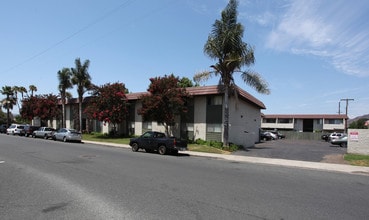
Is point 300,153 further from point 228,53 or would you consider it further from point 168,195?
point 168,195

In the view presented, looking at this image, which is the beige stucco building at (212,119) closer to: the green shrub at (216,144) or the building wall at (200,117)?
the building wall at (200,117)

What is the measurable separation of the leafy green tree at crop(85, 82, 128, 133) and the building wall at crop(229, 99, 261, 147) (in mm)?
13369

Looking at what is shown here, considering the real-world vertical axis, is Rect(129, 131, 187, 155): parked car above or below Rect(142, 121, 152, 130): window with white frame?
below

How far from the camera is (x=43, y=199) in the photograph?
24.8 feet

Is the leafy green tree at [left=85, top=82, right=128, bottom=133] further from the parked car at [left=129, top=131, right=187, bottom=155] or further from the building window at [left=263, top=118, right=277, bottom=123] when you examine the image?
the building window at [left=263, top=118, right=277, bottom=123]

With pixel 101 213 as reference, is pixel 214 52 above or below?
above

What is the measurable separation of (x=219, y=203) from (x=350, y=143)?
1904cm

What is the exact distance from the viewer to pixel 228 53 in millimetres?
25609

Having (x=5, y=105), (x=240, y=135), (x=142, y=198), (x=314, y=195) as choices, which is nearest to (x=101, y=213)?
(x=142, y=198)

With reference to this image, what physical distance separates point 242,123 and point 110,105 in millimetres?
15179

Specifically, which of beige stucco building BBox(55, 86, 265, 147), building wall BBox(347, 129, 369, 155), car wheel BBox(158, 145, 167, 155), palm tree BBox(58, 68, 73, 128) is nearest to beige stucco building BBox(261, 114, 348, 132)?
beige stucco building BBox(55, 86, 265, 147)

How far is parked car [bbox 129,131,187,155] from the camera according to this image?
2131 cm

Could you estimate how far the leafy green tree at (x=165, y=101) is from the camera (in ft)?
95.1

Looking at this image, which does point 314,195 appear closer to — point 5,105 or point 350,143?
point 350,143
